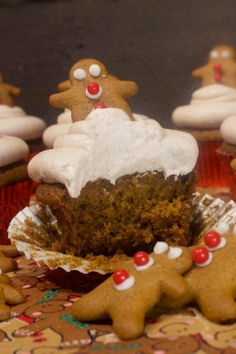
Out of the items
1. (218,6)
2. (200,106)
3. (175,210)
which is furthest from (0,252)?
(218,6)

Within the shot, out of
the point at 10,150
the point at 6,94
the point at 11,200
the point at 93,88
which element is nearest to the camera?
the point at 93,88

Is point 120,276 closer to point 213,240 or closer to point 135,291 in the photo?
point 135,291

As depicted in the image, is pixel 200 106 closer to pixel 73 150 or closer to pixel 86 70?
pixel 86 70

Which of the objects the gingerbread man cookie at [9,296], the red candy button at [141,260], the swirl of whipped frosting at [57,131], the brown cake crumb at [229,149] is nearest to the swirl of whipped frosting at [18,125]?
the swirl of whipped frosting at [57,131]

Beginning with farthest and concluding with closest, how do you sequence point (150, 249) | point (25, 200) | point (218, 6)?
point (218, 6) → point (25, 200) → point (150, 249)

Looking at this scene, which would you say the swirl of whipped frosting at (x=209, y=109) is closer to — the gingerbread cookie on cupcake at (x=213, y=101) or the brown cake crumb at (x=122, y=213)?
the gingerbread cookie on cupcake at (x=213, y=101)

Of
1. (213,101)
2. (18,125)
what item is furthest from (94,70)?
(213,101)
